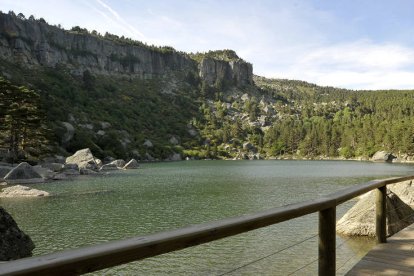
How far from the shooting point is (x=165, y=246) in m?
3.04

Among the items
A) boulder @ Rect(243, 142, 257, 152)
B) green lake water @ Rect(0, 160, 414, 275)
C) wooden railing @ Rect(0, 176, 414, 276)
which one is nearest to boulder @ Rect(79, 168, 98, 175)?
green lake water @ Rect(0, 160, 414, 275)

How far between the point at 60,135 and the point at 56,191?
56805 millimetres

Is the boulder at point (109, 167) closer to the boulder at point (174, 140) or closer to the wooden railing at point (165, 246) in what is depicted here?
the wooden railing at point (165, 246)

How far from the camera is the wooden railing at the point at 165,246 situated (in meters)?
2.34

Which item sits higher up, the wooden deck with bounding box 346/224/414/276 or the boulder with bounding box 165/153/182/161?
the wooden deck with bounding box 346/224/414/276

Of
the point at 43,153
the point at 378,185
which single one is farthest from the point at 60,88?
the point at 378,185

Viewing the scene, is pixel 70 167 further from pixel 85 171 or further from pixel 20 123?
pixel 20 123

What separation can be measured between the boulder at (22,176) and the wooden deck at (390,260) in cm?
4491

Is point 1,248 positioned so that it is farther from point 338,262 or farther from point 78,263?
point 78,263

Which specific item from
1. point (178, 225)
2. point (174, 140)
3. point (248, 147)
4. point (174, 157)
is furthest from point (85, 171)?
point (248, 147)

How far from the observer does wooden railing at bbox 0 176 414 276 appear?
2.34 metres

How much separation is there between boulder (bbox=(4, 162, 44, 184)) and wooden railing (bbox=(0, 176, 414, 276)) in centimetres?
4586

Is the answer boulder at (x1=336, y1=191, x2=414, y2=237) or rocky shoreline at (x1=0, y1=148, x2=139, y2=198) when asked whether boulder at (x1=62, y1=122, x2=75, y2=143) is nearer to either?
rocky shoreline at (x1=0, y1=148, x2=139, y2=198)

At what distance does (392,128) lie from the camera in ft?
502
